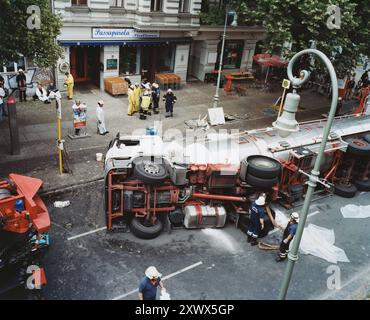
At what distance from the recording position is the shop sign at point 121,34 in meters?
22.6

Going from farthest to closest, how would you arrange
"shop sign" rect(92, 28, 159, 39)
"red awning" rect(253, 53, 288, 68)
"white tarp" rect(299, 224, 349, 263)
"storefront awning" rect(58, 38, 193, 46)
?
"red awning" rect(253, 53, 288, 68) < "shop sign" rect(92, 28, 159, 39) < "storefront awning" rect(58, 38, 193, 46) < "white tarp" rect(299, 224, 349, 263)

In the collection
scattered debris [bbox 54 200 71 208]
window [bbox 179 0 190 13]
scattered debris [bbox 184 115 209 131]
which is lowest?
scattered debris [bbox 54 200 71 208]

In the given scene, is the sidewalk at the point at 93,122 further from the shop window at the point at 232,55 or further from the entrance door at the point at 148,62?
the shop window at the point at 232,55

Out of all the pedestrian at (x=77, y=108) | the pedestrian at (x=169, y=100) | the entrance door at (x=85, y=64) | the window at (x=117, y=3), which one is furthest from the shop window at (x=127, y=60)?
the pedestrian at (x=77, y=108)

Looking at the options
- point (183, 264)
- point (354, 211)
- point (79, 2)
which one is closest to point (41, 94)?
point (79, 2)

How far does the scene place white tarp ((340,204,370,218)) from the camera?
14.6 meters

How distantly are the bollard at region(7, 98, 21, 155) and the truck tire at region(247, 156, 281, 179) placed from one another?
9232 mm

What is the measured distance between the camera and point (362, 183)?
53.3 feet

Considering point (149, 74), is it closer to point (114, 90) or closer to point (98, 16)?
point (114, 90)

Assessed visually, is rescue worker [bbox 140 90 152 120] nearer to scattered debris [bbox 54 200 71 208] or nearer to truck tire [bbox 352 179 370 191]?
scattered debris [bbox 54 200 71 208]

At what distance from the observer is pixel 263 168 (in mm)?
12289

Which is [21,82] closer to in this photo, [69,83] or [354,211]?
[69,83]

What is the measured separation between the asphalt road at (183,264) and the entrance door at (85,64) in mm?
13482

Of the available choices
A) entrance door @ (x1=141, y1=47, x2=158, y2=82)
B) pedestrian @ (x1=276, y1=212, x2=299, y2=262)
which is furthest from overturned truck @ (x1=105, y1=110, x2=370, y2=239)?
entrance door @ (x1=141, y1=47, x2=158, y2=82)
